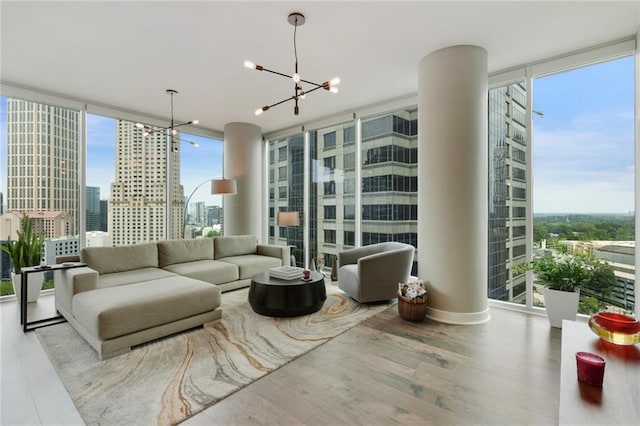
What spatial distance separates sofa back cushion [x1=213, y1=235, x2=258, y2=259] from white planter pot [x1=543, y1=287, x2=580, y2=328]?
4408mm

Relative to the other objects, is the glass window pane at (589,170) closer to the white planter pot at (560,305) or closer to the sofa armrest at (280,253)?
the white planter pot at (560,305)

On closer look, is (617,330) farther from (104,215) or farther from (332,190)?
(104,215)

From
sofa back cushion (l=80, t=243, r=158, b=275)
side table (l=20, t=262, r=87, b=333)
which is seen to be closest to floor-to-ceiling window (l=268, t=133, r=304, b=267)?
sofa back cushion (l=80, t=243, r=158, b=275)

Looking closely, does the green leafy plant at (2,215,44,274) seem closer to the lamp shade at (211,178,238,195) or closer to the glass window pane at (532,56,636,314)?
the lamp shade at (211,178,238,195)

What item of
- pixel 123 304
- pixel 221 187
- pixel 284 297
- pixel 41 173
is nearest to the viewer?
pixel 123 304

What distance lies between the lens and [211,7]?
267 centimetres

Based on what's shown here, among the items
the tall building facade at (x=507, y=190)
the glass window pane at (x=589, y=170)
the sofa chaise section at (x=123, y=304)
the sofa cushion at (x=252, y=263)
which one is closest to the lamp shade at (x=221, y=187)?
the sofa cushion at (x=252, y=263)

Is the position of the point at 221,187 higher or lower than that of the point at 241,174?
lower

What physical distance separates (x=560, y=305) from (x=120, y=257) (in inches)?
204

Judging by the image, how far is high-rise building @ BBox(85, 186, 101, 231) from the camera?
488 centimetres

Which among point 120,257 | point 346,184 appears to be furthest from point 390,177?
point 120,257

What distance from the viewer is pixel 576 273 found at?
123 inches

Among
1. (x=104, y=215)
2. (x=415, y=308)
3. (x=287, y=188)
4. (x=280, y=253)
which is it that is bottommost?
(x=415, y=308)

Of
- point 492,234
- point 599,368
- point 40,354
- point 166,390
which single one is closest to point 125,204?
point 40,354
